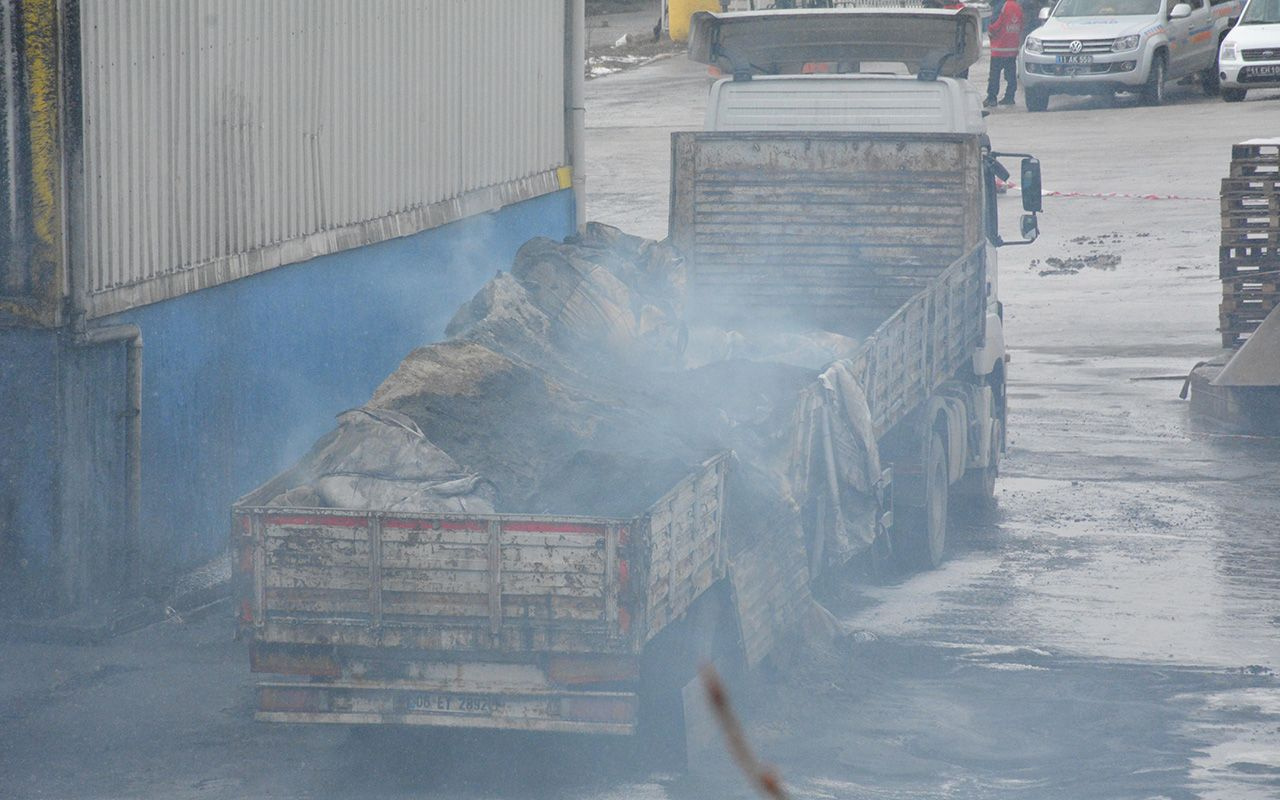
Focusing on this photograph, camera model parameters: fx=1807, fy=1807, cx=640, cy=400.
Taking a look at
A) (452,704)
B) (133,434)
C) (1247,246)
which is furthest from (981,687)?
(1247,246)

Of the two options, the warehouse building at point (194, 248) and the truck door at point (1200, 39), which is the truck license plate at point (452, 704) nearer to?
the warehouse building at point (194, 248)

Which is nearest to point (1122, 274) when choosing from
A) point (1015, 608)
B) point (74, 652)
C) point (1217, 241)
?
point (1217, 241)

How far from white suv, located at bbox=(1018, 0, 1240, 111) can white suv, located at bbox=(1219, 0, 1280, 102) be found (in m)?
0.94

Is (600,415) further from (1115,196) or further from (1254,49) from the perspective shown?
(1254,49)

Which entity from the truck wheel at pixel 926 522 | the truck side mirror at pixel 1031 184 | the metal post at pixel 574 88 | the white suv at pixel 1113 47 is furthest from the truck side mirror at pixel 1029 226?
the white suv at pixel 1113 47

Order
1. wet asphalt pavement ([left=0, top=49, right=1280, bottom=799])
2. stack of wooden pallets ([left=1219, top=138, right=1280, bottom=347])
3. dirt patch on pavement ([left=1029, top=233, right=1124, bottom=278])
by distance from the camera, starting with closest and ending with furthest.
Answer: wet asphalt pavement ([left=0, top=49, right=1280, bottom=799])
stack of wooden pallets ([left=1219, top=138, right=1280, bottom=347])
dirt patch on pavement ([left=1029, top=233, right=1124, bottom=278])

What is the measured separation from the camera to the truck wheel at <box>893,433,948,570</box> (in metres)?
11.4

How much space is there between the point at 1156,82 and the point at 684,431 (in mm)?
24400

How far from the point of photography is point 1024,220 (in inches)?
507

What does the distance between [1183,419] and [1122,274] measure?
6.68 m

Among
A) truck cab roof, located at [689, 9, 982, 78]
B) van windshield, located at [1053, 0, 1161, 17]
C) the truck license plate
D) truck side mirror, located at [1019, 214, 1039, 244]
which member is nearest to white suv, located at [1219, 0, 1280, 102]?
van windshield, located at [1053, 0, 1161, 17]

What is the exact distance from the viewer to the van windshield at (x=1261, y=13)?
96.7ft

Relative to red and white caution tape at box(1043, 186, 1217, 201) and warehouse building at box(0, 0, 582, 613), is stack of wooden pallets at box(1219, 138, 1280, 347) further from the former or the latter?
red and white caution tape at box(1043, 186, 1217, 201)

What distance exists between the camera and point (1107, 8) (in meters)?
30.3
